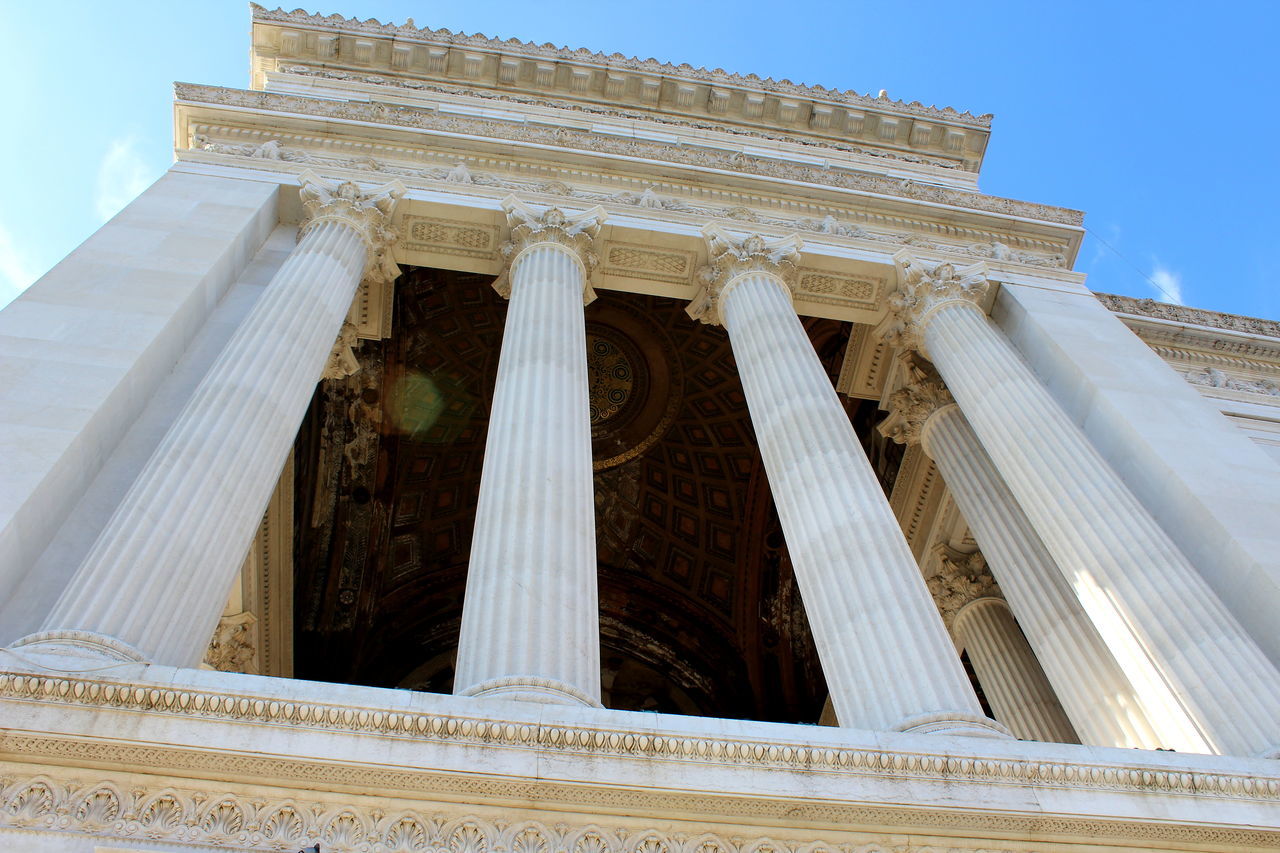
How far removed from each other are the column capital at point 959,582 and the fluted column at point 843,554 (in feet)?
22.7

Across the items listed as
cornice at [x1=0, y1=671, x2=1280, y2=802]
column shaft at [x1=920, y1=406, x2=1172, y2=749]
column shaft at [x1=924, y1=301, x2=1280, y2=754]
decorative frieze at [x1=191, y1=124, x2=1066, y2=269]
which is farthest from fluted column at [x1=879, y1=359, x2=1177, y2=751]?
cornice at [x1=0, y1=671, x2=1280, y2=802]

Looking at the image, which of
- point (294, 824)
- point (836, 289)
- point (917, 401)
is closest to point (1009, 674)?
point (917, 401)

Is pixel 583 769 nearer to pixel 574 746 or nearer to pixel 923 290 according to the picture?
pixel 574 746

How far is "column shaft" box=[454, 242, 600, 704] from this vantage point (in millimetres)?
8688

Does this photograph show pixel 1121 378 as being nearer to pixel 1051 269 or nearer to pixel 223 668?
pixel 1051 269

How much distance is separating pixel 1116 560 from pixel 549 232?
30.7 feet

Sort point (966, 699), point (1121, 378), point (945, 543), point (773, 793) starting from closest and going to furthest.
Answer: point (773, 793)
point (966, 699)
point (1121, 378)
point (945, 543)

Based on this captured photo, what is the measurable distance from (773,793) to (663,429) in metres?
19.5

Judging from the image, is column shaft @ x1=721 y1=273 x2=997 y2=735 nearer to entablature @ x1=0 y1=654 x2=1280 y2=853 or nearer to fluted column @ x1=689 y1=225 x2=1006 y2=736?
fluted column @ x1=689 y1=225 x2=1006 y2=736

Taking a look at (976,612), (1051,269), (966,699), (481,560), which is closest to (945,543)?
(976,612)

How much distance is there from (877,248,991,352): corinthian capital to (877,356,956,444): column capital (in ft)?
2.00

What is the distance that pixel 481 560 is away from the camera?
979 cm

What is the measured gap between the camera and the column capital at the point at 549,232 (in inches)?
632

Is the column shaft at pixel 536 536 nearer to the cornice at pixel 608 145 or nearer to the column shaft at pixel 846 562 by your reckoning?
the column shaft at pixel 846 562
